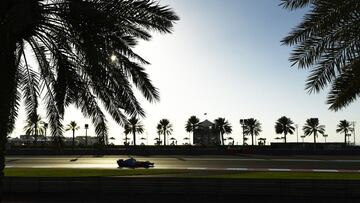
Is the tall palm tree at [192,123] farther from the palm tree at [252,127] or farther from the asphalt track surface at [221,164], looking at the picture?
the asphalt track surface at [221,164]

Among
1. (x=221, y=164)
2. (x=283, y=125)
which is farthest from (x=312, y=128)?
(x=221, y=164)

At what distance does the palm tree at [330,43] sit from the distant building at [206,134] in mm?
114132

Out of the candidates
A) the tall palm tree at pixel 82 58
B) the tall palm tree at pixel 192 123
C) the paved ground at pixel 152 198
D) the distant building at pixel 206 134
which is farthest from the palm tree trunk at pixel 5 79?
the tall palm tree at pixel 192 123

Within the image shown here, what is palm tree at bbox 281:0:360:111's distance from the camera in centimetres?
1006

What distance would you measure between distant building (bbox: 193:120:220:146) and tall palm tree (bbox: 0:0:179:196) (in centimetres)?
11327

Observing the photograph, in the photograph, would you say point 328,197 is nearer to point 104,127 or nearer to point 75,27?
point 104,127

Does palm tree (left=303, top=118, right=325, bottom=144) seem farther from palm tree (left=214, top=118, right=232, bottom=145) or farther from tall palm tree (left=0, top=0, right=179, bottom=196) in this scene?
tall palm tree (left=0, top=0, right=179, bottom=196)

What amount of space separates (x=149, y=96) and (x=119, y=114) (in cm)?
103

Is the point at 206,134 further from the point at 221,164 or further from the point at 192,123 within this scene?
the point at 221,164

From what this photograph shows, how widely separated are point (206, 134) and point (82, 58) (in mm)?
118947

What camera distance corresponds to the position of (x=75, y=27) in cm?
991

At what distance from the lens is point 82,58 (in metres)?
11.0

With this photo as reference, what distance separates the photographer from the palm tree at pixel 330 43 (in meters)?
10.1

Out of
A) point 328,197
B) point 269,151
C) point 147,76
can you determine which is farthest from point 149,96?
point 269,151
